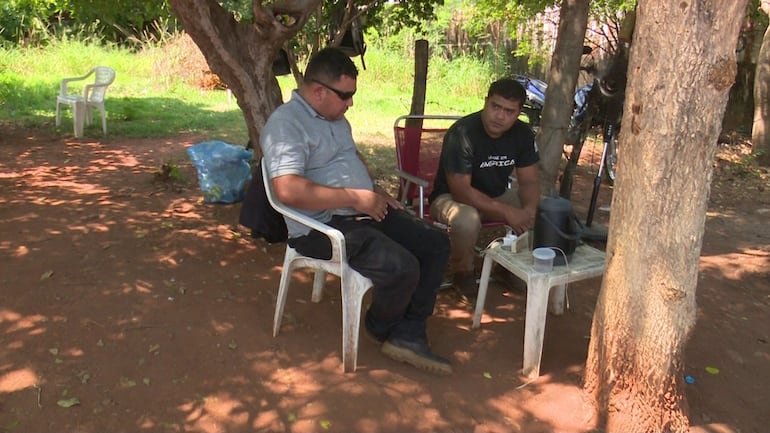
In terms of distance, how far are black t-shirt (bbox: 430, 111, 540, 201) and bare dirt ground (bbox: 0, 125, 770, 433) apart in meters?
0.67

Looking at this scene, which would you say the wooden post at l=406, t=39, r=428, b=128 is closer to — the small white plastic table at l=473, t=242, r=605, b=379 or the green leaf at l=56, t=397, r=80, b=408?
the small white plastic table at l=473, t=242, r=605, b=379

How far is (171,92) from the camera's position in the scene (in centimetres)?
1276

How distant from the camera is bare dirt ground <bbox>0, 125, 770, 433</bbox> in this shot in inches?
100

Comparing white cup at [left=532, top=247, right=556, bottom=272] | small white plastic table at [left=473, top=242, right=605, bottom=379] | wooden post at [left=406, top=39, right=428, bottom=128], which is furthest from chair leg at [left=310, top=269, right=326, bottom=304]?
wooden post at [left=406, top=39, right=428, bottom=128]

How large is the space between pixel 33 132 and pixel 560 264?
7.62 metres

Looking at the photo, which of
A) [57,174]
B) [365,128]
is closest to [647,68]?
[57,174]

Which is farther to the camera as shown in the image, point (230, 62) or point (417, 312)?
point (230, 62)

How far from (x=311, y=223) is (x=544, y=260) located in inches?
41.6

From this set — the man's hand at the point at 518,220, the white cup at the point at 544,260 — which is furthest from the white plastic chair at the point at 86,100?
the white cup at the point at 544,260

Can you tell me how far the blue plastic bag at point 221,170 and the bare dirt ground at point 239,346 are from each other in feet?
0.79

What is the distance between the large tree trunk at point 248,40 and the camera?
3.96 m

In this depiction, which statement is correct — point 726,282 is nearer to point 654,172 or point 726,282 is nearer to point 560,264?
point 560,264

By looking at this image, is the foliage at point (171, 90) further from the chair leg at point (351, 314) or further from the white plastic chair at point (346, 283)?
the chair leg at point (351, 314)

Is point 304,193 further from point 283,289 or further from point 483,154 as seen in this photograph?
point 483,154
